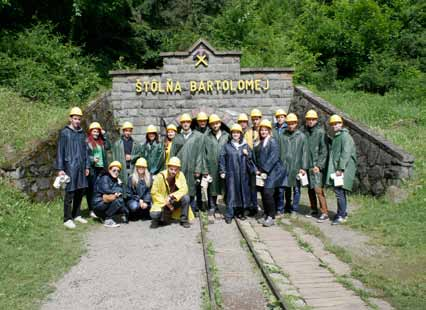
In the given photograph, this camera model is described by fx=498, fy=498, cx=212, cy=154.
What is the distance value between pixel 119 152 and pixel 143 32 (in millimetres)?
15454

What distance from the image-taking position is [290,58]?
20.8m

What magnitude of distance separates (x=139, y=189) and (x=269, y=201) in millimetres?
2580

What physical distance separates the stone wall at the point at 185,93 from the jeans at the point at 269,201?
267 inches

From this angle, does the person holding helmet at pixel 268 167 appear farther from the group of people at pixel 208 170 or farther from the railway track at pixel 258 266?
the railway track at pixel 258 266

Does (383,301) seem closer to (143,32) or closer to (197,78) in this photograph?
(197,78)

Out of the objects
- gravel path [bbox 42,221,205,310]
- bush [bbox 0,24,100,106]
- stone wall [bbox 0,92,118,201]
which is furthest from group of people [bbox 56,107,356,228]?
bush [bbox 0,24,100,106]

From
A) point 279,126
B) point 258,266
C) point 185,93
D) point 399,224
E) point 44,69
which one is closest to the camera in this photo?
point 258,266

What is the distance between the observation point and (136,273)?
6809mm

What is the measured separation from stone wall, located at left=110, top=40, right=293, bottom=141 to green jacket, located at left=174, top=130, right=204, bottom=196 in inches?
228

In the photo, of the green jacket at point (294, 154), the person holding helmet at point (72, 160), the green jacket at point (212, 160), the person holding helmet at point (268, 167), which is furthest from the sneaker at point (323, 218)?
the person holding helmet at point (72, 160)

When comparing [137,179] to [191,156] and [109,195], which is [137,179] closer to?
[109,195]

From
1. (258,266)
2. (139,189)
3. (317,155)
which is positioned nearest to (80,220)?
(139,189)

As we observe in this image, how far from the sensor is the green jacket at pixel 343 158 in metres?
9.09

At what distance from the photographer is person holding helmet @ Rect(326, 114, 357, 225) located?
358 inches
